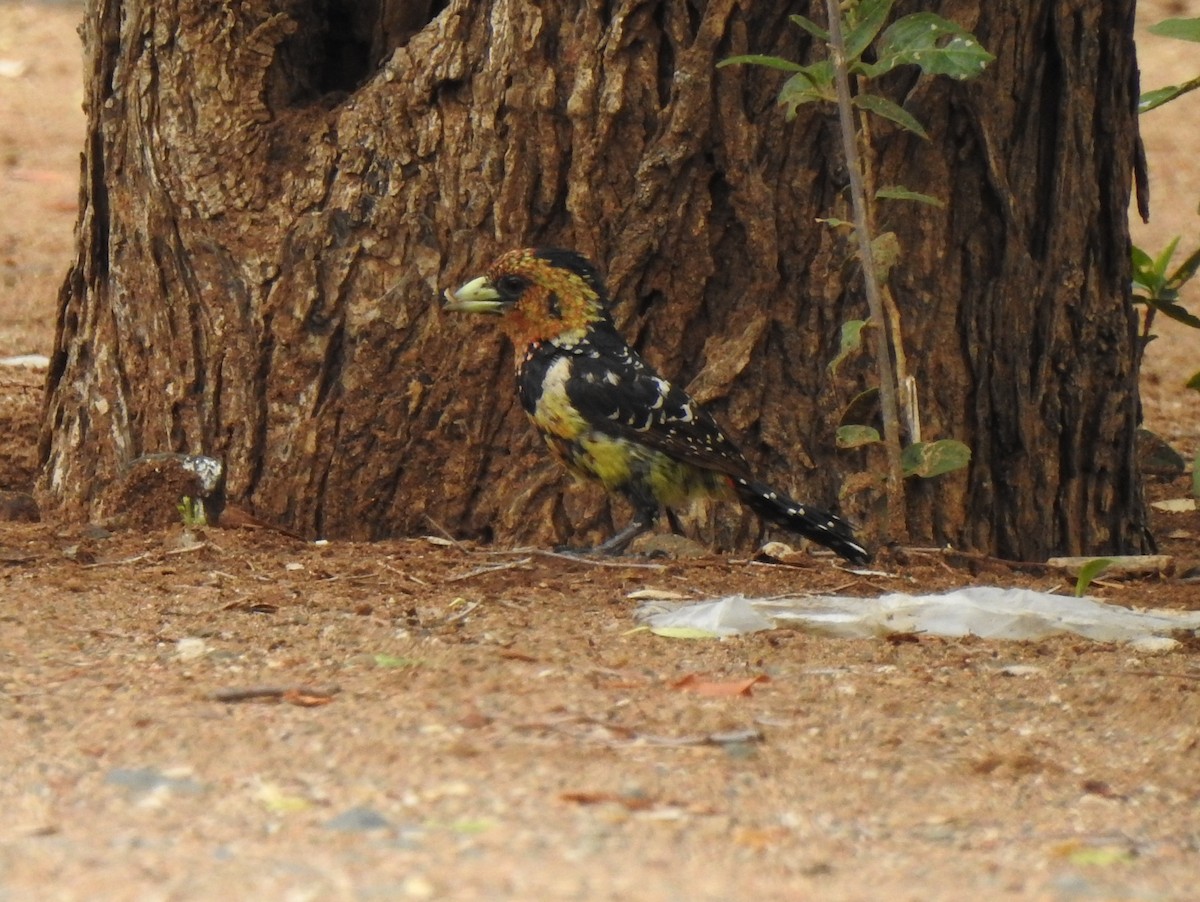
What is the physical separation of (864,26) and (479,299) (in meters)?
1.32

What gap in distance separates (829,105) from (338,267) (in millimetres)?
1499

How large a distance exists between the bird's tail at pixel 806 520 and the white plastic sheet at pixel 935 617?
774 mm

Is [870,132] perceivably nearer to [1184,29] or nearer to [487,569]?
[1184,29]

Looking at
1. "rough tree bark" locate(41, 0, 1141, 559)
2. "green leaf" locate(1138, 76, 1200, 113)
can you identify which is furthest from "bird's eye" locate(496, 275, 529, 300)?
"green leaf" locate(1138, 76, 1200, 113)

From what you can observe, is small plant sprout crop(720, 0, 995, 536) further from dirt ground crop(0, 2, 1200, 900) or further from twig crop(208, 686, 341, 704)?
twig crop(208, 686, 341, 704)

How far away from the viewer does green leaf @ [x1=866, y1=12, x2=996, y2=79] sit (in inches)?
185

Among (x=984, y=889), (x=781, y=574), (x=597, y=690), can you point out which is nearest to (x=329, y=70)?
(x=781, y=574)

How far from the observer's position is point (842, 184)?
5.36 metres

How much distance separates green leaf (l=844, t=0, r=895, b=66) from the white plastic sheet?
142 centimetres

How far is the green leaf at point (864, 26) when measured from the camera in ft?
15.7

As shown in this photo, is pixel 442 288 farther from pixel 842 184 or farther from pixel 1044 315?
pixel 1044 315

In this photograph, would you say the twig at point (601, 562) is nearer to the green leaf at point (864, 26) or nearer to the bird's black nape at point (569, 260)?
the bird's black nape at point (569, 260)

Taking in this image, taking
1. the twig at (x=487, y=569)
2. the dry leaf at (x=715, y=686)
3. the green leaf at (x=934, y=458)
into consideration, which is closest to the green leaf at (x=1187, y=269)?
the green leaf at (x=934, y=458)

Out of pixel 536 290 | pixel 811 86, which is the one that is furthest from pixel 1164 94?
pixel 536 290
